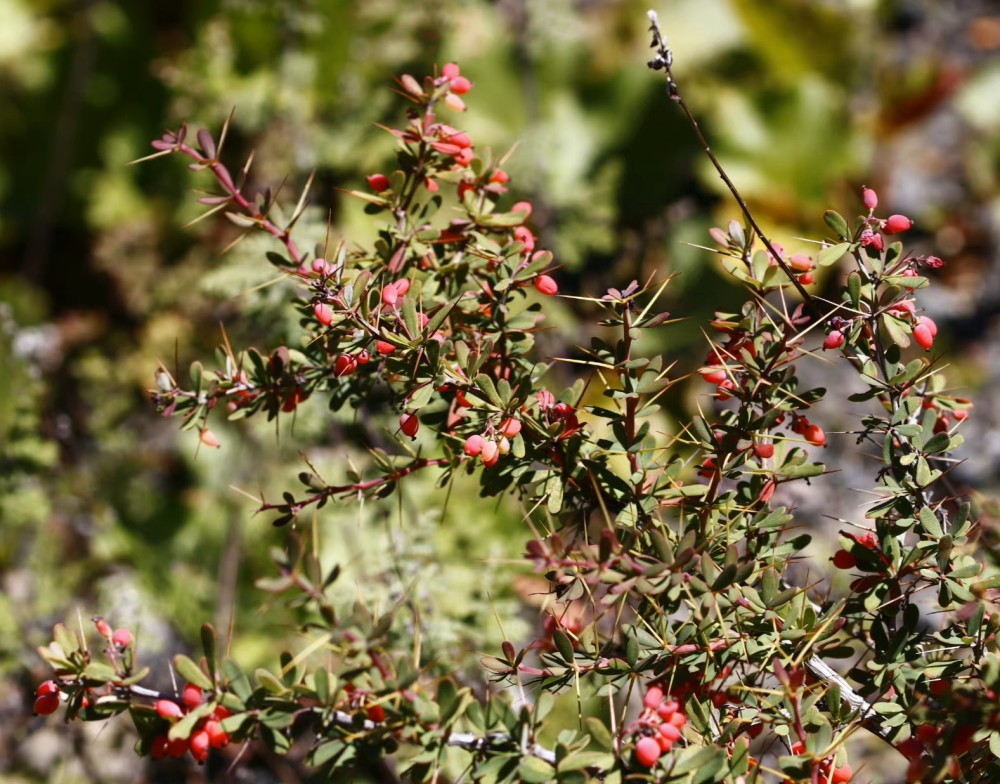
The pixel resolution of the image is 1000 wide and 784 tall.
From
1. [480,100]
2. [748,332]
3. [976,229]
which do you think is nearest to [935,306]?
[976,229]

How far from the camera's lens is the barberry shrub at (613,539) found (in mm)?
931

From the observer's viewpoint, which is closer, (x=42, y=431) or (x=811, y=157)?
(x=42, y=431)

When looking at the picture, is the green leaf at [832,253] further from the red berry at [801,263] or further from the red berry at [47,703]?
the red berry at [47,703]

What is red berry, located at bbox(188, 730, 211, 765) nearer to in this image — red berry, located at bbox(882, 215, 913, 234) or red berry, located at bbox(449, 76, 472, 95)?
red berry, located at bbox(449, 76, 472, 95)

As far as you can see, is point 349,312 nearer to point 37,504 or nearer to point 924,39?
point 37,504

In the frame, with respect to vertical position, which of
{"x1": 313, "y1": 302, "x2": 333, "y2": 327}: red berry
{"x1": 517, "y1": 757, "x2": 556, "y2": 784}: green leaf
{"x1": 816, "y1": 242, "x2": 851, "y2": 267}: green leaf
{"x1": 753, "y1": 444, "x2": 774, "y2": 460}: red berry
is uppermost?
{"x1": 816, "y1": 242, "x2": 851, "y2": 267}: green leaf

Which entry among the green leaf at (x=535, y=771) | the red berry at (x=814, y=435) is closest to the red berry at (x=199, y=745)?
the green leaf at (x=535, y=771)

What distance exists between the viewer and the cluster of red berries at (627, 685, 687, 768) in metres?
0.86

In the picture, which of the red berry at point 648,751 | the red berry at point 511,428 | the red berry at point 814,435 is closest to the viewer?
the red berry at point 648,751

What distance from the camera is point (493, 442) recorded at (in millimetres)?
938

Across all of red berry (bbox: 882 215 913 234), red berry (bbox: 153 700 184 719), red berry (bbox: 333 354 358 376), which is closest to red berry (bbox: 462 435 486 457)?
red berry (bbox: 333 354 358 376)

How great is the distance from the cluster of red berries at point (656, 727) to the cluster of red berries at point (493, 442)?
0.28 meters

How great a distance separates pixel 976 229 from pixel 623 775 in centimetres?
343

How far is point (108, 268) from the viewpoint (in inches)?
132
